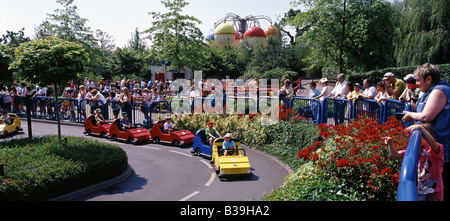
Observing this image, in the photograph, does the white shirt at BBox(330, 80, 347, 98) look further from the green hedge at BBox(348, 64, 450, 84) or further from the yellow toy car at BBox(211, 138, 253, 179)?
the green hedge at BBox(348, 64, 450, 84)

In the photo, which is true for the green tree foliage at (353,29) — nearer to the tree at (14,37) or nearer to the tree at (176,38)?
the tree at (176,38)

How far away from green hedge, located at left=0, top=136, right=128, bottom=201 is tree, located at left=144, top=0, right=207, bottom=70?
17.6 metres

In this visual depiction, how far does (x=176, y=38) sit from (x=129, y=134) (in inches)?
585

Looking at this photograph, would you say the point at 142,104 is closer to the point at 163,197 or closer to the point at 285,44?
the point at 163,197

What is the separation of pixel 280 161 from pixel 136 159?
16.8ft

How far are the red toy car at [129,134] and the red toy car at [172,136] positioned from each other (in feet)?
1.35

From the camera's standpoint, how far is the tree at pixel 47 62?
386 inches

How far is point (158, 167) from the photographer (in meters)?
10.6

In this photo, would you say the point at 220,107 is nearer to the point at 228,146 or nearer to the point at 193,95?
the point at 193,95

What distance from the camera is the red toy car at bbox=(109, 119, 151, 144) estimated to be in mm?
13805

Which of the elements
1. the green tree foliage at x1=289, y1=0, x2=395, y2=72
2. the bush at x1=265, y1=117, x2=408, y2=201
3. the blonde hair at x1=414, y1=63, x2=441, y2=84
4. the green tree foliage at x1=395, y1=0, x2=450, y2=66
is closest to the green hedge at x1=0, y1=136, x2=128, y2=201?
the bush at x1=265, y1=117, x2=408, y2=201

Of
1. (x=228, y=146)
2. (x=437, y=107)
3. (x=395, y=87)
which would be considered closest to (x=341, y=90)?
(x=395, y=87)

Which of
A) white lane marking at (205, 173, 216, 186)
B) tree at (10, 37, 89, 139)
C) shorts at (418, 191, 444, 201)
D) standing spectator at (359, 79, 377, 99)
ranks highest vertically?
tree at (10, 37, 89, 139)
